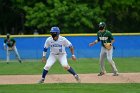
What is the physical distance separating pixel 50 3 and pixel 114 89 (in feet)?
89.0

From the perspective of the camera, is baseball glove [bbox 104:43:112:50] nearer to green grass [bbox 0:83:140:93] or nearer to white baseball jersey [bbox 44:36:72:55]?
white baseball jersey [bbox 44:36:72:55]

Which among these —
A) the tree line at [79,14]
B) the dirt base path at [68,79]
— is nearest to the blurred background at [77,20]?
the tree line at [79,14]

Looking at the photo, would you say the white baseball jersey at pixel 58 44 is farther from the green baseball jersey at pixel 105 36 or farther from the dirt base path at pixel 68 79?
the green baseball jersey at pixel 105 36

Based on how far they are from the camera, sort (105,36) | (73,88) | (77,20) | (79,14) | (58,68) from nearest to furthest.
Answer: (73,88), (105,36), (58,68), (79,14), (77,20)

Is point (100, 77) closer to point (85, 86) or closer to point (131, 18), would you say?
point (85, 86)

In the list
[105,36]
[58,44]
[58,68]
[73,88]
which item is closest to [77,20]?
[58,68]

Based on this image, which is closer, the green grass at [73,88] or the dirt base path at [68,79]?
the green grass at [73,88]

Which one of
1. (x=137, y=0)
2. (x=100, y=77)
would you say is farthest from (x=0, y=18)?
(x=100, y=77)

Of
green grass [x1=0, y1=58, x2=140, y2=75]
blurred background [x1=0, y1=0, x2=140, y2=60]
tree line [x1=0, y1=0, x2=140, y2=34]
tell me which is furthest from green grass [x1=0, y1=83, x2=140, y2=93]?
tree line [x1=0, y1=0, x2=140, y2=34]

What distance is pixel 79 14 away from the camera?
38.6m

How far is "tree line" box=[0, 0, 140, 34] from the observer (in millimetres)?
38594

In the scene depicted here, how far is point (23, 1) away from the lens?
40.8 metres

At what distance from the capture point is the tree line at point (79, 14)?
38.6 m

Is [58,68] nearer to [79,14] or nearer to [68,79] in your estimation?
[68,79]
